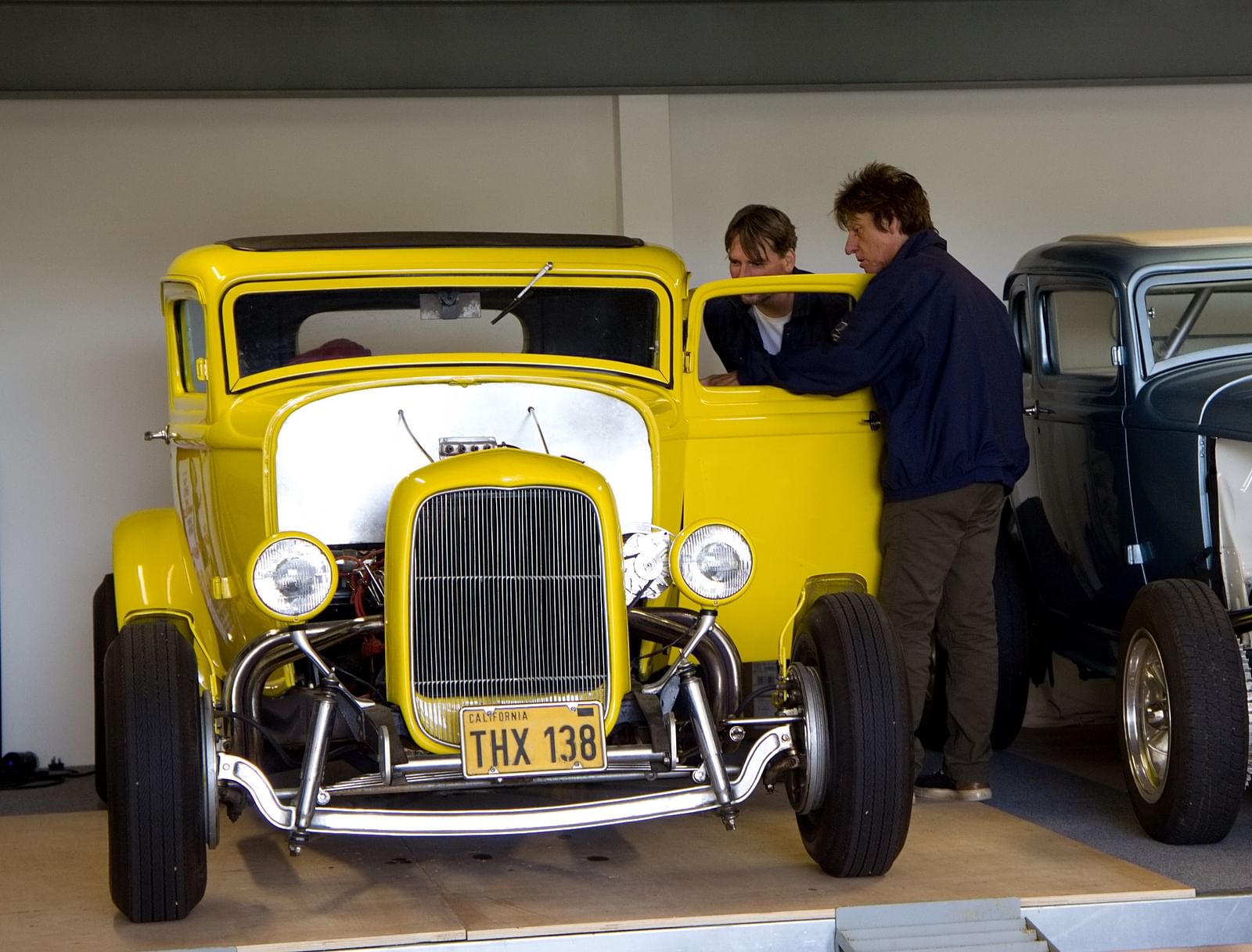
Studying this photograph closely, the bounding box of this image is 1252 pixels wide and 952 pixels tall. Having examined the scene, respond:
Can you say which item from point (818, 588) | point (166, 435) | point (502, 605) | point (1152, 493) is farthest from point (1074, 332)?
point (166, 435)

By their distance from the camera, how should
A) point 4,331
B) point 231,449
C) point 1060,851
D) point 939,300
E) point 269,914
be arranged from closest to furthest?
point 269,914
point 1060,851
point 231,449
point 939,300
point 4,331

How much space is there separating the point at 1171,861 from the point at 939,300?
64.2 inches

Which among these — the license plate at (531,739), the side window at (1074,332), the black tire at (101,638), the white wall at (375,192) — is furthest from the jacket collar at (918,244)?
the black tire at (101,638)

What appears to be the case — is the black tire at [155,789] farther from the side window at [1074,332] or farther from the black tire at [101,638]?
the side window at [1074,332]

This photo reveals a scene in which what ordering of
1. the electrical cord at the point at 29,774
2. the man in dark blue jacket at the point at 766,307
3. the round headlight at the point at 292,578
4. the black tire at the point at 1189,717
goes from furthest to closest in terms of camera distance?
the electrical cord at the point at 29,774, the man in dark blue jacket at the point at 766,307, the black tire at the point at 1189,717, the round headlight at the point at 292,578

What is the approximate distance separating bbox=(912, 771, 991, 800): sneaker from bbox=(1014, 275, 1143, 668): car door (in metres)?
0.71

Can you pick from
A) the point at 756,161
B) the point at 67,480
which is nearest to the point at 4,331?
the point at 67,480

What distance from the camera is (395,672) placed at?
10.9ft

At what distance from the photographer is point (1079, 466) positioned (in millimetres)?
4980

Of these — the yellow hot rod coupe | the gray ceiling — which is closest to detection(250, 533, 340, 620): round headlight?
the yellow hot rod coupe

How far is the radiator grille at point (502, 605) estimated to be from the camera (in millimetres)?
3334

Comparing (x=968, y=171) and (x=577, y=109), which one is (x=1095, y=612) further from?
(x=577, y=109)

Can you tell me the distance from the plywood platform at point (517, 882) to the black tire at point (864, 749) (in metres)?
0.09

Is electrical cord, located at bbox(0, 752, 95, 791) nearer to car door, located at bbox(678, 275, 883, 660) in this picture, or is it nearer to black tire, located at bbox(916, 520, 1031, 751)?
car door, located at bbox(678, 275, 883, 660)
